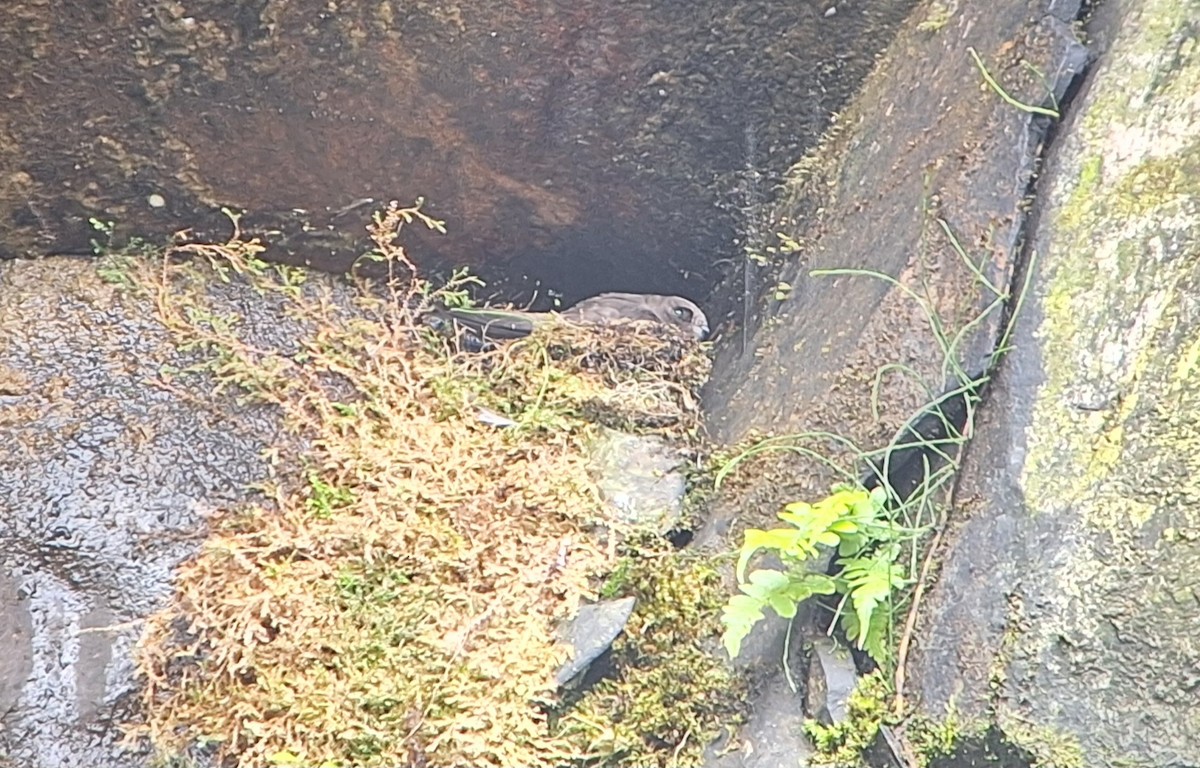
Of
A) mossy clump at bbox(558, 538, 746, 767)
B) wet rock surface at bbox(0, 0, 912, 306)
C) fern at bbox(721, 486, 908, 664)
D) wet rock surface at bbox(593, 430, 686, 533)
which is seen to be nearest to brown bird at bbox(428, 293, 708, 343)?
wet rock surface at bbox(0, 0, 912, 306)

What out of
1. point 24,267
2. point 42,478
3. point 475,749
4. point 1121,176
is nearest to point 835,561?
point 475,749

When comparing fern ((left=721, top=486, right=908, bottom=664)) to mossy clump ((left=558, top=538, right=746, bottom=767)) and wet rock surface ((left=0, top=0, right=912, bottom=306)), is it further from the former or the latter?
wet rock surface ((left=0, top=0, right=912, bottom=306))

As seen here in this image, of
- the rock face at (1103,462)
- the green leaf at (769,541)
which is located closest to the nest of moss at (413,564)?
the green leaf at (769,541)

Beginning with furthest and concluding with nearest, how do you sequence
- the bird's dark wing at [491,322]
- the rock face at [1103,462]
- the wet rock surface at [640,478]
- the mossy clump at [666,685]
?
the bird's dark wing at [491,322] → the wet rock surface at [640,478] → the mossy clump at [666,685] → the rock face at [1103,462]

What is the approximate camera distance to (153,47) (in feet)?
6.54

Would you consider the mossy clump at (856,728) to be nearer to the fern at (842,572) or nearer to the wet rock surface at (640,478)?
the fern at (842,572)

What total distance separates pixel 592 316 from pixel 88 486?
4.08 ft

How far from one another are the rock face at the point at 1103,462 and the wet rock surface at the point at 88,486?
4.85 ft

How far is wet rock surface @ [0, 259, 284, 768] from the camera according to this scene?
1.76 metres

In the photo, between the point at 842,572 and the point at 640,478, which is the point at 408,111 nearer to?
the point at 640,478

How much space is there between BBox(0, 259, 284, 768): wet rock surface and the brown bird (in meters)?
0.56

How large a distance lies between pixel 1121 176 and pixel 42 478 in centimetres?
215

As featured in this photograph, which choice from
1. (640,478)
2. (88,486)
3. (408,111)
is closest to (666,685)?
(640,478)

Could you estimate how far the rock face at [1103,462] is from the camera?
139 cm
